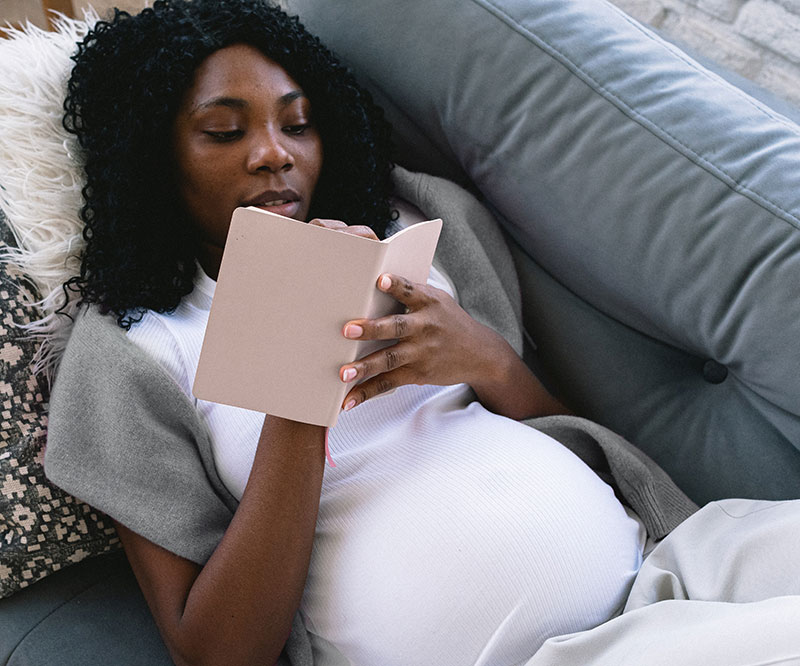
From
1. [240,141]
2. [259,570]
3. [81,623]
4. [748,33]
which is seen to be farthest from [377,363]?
[748,33]

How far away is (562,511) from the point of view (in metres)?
0.85

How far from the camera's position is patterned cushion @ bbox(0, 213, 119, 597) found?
0.88 metres

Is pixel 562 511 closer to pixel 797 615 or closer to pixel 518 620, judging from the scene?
pixel 518 620

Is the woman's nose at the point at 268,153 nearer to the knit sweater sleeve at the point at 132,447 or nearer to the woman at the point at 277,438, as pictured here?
the woman at the point at 277,438

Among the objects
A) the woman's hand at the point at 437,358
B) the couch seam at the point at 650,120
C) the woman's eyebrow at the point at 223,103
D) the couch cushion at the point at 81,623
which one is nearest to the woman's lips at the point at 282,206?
the woman's eyebrow at the point at 223,103

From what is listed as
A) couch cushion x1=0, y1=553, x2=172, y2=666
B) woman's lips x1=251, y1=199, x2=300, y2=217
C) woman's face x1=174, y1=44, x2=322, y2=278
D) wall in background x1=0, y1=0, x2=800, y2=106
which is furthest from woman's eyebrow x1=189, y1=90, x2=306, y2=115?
couch cushion x1=0, y1=553, x2=172, y2=666

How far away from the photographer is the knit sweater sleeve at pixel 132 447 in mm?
850

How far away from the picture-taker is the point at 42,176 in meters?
1.01

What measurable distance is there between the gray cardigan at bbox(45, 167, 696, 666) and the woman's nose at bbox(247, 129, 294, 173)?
26 cm

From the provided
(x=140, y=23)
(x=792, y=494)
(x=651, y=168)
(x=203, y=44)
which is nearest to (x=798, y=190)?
(x=651, y=168)

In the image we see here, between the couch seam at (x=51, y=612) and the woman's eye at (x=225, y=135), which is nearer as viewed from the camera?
the couch seam at (x=51, y=612)

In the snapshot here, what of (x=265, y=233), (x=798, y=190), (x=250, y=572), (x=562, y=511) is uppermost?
(x=798, y=190)

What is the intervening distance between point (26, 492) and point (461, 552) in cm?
50

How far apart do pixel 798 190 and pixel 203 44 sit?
2.42 ft
